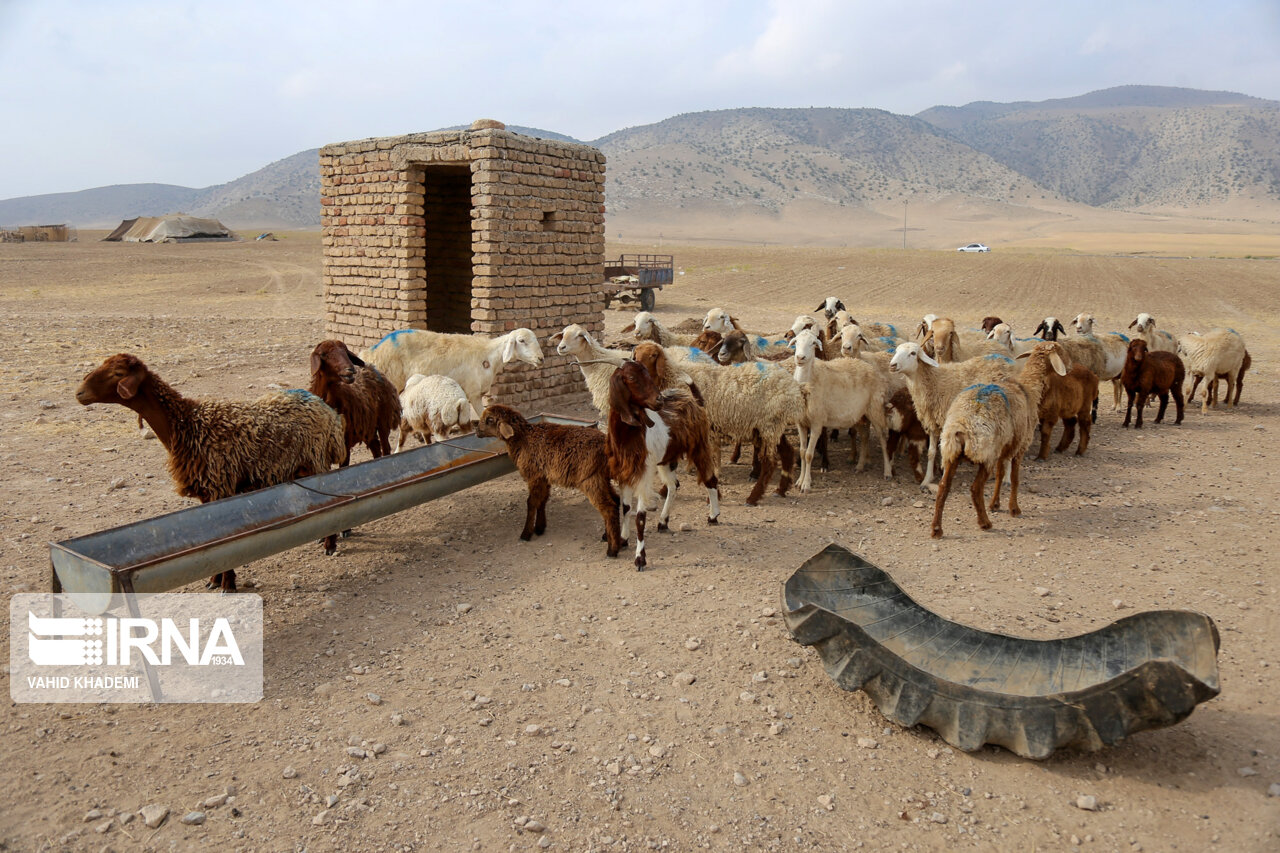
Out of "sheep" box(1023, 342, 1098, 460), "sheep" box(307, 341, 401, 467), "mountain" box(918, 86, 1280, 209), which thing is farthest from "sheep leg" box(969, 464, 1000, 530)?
"mountain" box(918, 86, 1280, 209)

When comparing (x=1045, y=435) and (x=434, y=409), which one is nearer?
(x=434, y=409)

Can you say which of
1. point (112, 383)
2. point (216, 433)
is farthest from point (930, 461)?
point (112, 383)

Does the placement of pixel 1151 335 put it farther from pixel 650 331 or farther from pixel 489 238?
pixel 489 238

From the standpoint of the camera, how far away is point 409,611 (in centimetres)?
591

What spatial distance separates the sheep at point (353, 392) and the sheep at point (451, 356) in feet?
5.12

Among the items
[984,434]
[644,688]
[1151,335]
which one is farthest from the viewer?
[1151,335]

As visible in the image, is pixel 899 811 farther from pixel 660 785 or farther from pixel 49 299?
pixel 49 299

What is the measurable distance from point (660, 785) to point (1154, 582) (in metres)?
4.25

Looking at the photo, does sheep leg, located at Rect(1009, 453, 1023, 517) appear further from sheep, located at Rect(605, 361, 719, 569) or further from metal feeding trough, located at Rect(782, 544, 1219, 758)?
metal feeding trough, located at Rect(782, 544, 1219, 758)

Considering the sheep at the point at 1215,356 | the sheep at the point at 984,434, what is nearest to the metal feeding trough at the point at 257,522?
the sheep at the point at 984,434

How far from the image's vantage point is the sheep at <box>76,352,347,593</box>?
5.80 meters

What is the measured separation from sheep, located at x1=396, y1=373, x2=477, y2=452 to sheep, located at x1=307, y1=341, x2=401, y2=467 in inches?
17.7

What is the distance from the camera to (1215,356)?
39.1ft

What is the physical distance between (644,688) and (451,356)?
18.7ft
